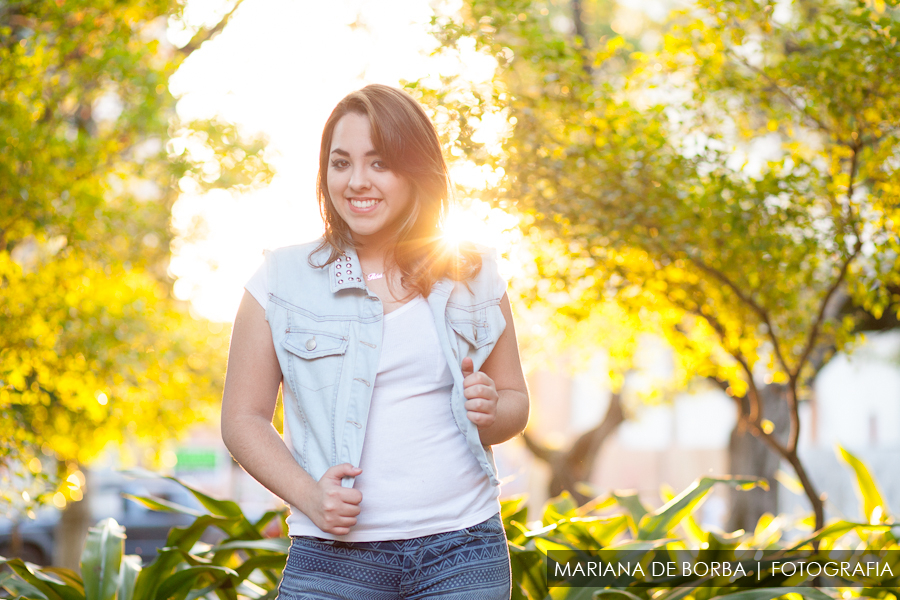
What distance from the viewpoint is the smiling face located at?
1.51 meters

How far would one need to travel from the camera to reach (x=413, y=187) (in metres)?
1.57

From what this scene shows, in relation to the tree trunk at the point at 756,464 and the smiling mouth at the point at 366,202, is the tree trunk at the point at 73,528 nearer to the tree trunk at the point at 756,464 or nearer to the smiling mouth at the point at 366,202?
the tree trunk at the point at 756,464

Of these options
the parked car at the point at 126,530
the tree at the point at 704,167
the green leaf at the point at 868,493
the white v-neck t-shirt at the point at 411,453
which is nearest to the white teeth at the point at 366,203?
the white v-neck t-shirt at the point at 411,453

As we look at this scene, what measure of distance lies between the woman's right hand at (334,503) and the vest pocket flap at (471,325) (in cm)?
36

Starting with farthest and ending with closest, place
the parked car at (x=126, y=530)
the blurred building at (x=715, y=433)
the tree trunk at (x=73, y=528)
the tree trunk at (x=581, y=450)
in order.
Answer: the blurred building at (x=715, y=433) < the parked car at (x=126, y=530) < the tree trunk at (x=581, y=450) < the tree trunk at (x=73, y=528)

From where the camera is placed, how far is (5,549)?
9961mm

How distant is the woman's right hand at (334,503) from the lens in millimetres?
1295

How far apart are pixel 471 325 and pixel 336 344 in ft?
0.90

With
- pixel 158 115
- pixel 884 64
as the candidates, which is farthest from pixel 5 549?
pixel 884 64

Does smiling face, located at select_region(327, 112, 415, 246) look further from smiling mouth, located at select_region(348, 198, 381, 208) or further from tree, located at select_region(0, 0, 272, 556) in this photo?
tree, located at select_region(0, 0, 272, 556)

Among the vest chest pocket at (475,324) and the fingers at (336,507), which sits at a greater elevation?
Answer: the vest chest pocket at (475,324)

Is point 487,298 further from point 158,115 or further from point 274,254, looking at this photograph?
point 158,115

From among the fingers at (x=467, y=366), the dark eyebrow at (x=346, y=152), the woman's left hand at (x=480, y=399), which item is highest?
the dark eyebrow at (x=346, y=152)

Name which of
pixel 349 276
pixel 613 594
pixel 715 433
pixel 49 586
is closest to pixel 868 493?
pixel 613 594
